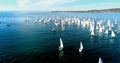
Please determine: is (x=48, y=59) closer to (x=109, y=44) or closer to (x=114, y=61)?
(x=114, y=61)

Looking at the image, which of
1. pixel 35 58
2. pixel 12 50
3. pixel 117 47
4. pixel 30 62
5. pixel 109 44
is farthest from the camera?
pixel 109 44

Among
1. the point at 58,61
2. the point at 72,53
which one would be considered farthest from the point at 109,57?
the point at 58,61

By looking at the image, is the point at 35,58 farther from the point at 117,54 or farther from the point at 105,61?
the point at 117,54

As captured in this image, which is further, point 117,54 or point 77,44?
point 77,44

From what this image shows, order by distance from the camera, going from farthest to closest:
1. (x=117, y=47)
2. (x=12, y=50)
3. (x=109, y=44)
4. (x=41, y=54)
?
1. (x=109, y=44)
2. (x=117, y=47)
3. (x=12, y=50)
4. (x=41, y=54)

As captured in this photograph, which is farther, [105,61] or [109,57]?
[109,57]

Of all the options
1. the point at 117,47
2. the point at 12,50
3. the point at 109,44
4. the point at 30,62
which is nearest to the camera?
the point at 30,62

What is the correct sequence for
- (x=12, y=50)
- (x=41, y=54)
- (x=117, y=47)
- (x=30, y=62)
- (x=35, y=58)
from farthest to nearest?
(x=117, y=47), (x=12, y=50), (x=41, y=54), (x=35, y=58), (x=30, y=62)

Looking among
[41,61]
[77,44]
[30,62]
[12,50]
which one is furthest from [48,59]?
[77,44]
